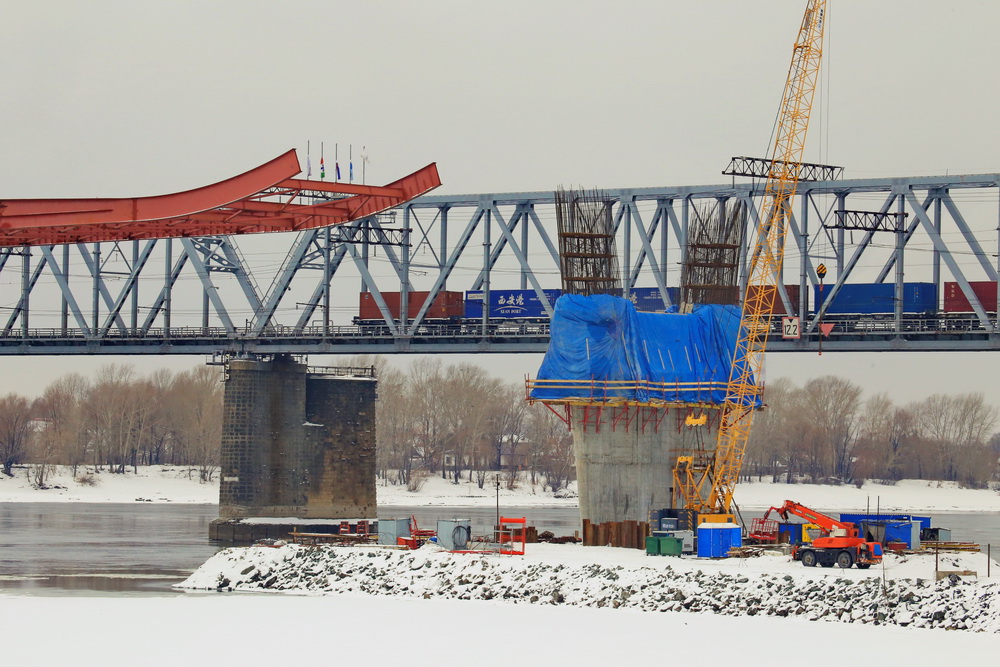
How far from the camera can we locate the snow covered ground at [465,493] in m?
166

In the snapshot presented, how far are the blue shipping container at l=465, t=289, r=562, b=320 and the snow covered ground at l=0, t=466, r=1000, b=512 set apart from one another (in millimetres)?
56495

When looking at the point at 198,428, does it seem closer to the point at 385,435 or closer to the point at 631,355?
the point at 385,435

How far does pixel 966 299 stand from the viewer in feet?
311

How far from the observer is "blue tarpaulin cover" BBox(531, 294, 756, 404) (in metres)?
75.4

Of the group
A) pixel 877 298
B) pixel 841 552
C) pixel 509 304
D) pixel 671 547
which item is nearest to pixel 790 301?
pixel 877 298

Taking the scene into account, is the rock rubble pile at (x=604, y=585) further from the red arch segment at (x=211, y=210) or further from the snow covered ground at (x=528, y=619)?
the red arch segment at (x=211, y=210)

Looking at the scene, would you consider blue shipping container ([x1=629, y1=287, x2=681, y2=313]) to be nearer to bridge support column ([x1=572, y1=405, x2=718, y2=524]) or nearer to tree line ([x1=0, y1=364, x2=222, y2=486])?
bridge support column ([x1=572, y1=405, x2=718, y2=524])

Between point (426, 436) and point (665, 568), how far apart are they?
134m

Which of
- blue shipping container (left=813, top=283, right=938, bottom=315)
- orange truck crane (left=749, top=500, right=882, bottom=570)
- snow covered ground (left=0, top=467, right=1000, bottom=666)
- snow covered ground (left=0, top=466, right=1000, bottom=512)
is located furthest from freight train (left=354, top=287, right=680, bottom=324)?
snow covered ground (left=0, top=466, right=1000, bottom=512)

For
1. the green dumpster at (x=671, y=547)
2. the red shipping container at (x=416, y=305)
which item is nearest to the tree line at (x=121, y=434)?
the red shipping container at (x=416, y=305)

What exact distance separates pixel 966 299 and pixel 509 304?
2835 cm

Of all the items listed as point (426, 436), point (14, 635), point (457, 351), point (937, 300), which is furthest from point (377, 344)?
point (426, 436)

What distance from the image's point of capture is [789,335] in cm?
9338

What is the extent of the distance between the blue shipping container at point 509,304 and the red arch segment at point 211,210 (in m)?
32.6
